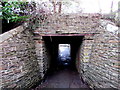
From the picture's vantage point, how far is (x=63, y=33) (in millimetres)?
3199

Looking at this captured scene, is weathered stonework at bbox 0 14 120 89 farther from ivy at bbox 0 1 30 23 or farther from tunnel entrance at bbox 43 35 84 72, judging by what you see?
ivy at bbox 0 1 30 23

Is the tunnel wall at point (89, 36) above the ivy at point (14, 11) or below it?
below

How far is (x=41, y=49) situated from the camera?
3279 mm

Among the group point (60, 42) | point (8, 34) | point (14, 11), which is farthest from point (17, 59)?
point (60, 42)

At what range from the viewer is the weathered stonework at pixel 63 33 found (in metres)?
2.17

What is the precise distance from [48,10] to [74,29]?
61.2 inches

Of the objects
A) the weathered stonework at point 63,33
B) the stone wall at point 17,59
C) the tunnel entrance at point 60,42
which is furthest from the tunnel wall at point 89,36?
the stone wall at point 17,59

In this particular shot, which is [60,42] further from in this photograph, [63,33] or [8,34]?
[8,34]

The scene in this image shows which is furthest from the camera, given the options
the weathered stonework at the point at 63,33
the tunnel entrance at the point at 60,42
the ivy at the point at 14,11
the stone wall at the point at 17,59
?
the tunnel entrance at the point at 60,42

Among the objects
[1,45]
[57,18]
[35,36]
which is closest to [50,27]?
[57,18]

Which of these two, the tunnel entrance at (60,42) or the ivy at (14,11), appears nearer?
the ivy at (14,11)

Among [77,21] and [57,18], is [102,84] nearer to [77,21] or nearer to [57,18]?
[77,21]

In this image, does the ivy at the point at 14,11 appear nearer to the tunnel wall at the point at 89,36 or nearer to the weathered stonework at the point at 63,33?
the weathered stonework at the point at 63,33

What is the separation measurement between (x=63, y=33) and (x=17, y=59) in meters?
2.01
